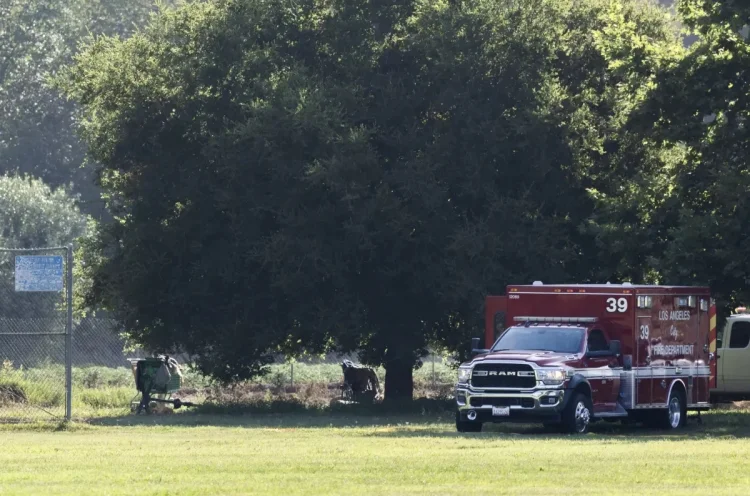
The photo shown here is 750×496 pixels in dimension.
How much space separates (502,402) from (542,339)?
5.33ft

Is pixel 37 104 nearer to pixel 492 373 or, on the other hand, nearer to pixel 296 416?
pixel 296 416

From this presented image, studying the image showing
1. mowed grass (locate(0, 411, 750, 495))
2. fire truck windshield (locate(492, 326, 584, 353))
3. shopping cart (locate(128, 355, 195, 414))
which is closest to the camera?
mowed grass (locate(0, 411, 750, 495))

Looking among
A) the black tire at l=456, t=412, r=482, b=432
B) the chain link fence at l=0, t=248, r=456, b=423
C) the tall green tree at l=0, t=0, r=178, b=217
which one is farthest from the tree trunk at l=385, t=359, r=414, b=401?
the tall green tree at l=0, t=0, r=178, b=217

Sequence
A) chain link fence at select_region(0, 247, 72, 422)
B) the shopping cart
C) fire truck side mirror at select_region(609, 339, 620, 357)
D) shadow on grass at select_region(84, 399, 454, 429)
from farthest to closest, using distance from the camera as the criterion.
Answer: the shopping cart < shadow on grass at select_region(84, 399, 454, 429) < chain link fence at select_region(0, 247, 72, 422) < fire truck side mirror at select_region(609, 339, 620, 357)

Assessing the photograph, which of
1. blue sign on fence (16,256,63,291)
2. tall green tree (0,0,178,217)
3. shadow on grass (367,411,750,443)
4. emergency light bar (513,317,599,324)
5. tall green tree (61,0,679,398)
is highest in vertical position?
tall green tree (0,0,178,217)

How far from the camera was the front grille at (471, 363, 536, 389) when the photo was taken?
24062 millimetres

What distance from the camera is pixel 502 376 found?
79.5 ft

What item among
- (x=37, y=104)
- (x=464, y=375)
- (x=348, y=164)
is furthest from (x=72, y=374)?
(x=37, y=104)

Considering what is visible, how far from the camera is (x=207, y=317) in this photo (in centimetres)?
3266

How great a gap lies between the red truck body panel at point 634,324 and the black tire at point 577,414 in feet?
1.00

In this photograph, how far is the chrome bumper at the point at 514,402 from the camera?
23.8 m

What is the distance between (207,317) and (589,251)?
847 cm

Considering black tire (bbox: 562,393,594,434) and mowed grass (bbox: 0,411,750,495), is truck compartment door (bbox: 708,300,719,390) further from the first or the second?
black tire (bbox: 562,393,594,434)

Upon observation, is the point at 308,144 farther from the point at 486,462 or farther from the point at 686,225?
the point at 486,462
